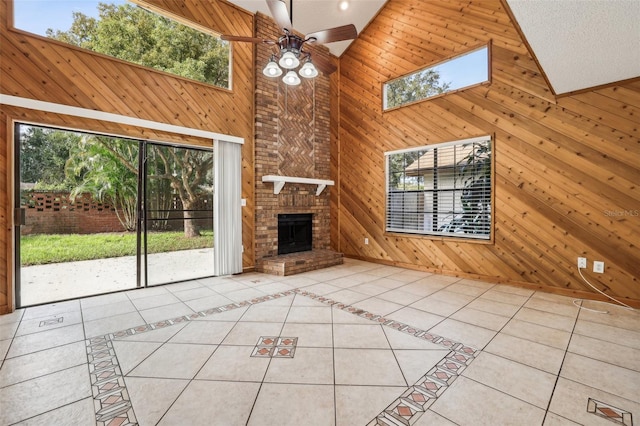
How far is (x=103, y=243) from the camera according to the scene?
6.38 m

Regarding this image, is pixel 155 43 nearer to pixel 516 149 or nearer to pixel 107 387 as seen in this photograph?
pixel 107 387

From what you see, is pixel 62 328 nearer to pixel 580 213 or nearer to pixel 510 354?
pixel 510 354

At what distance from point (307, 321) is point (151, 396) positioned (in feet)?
4.63

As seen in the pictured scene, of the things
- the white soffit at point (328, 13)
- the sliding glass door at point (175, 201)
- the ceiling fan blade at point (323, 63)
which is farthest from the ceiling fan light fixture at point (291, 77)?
the white soffit at point (328, 13)

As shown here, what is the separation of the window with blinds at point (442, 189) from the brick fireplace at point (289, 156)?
1447mm

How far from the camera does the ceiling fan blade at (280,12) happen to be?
2.58m

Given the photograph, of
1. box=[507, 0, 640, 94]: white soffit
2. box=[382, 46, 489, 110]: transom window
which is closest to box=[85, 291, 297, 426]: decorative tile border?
box=[507, 0, 640, 94]: white soffit

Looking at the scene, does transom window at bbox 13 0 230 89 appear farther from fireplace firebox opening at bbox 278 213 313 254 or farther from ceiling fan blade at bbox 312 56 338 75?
fireplace firebox opening at bbox 278 213 313 254

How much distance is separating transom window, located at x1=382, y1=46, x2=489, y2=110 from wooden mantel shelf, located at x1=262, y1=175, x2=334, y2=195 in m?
1.90

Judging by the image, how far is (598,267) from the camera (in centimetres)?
330

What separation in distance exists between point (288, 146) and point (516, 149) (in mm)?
3693

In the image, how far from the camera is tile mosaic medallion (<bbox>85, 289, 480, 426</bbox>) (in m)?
1.49

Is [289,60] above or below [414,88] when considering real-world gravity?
below

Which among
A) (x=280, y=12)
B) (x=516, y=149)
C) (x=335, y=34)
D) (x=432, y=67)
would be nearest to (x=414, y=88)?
(x=432, y=67)
